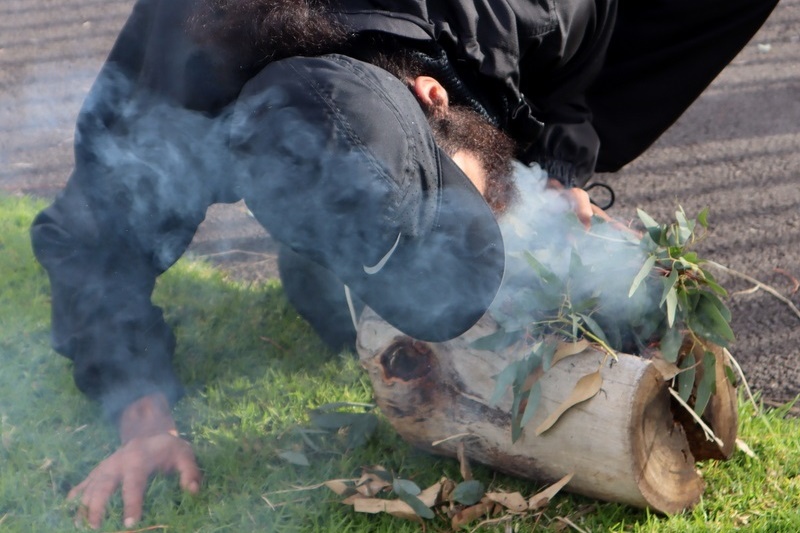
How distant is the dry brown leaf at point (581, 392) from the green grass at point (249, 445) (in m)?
0.28

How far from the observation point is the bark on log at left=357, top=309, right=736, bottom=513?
192cm

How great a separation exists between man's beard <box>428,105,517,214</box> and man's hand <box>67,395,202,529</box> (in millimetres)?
997

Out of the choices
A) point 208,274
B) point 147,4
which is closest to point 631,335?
point 147,4

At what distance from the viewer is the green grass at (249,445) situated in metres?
2.08

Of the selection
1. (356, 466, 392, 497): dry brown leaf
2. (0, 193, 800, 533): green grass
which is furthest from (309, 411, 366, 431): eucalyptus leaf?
(356, 466, 392, 497): dry brown leaf

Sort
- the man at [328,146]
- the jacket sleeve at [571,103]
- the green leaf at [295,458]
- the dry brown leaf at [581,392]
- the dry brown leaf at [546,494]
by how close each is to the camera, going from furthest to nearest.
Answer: the jacket sleeve at [571,103], the green leaf at [295,458], the dry brown leaf at [546,494], the dry brown leaf at [581,392], the man at [328,146]

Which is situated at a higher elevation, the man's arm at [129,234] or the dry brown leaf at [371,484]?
the man's arm at [129,234]

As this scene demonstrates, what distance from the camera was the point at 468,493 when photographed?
208cm

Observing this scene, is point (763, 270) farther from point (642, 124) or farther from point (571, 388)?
point (571, 388)

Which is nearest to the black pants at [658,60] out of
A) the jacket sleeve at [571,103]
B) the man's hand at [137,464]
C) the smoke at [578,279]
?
the jacket sleeve at [571,103]

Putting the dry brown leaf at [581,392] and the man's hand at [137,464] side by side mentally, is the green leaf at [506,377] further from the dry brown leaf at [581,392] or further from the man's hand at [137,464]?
the man's hand at [137,464]

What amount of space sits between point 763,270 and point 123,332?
204 cm

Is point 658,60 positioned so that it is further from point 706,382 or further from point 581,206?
point 706,382

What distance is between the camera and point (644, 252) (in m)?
2.06
